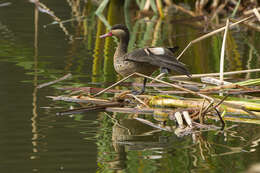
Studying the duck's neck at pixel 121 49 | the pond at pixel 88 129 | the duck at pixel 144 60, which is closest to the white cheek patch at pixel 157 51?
the duck at pixel 144 60

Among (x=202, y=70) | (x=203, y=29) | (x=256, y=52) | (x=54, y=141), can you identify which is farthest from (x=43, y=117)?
(x=203, y=29)

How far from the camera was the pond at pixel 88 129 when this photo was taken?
3.33 meters

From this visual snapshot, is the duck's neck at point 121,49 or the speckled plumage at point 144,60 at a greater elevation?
the duck's neck at point 121,49

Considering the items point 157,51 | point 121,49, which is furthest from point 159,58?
point 121,49

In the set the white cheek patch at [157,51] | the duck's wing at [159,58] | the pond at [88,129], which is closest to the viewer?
the pond at [88,129]

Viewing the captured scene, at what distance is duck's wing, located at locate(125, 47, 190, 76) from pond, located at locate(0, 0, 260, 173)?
0.47 meters

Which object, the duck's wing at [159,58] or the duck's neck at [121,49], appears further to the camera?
the duck's neck at [121,49]

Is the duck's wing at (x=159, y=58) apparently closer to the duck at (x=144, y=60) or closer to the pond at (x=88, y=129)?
the duck at (x=144, y=60)

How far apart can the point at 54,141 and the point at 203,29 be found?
22.7ft

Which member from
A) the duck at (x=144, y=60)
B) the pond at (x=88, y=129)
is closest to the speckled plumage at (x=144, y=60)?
the duck at (x=144, y=60)

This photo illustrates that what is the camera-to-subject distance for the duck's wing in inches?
177

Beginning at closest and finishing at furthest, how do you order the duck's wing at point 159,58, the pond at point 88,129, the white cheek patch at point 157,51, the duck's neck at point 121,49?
the pond at point 88,129, the duck's wing at point 159,58, the white cheek patch at point 157,51, the duck's neck at point 121,49

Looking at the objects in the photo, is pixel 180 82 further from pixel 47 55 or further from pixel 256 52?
pixel 256 52

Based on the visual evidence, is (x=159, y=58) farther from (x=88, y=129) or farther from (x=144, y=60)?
(x=88, y=129)
